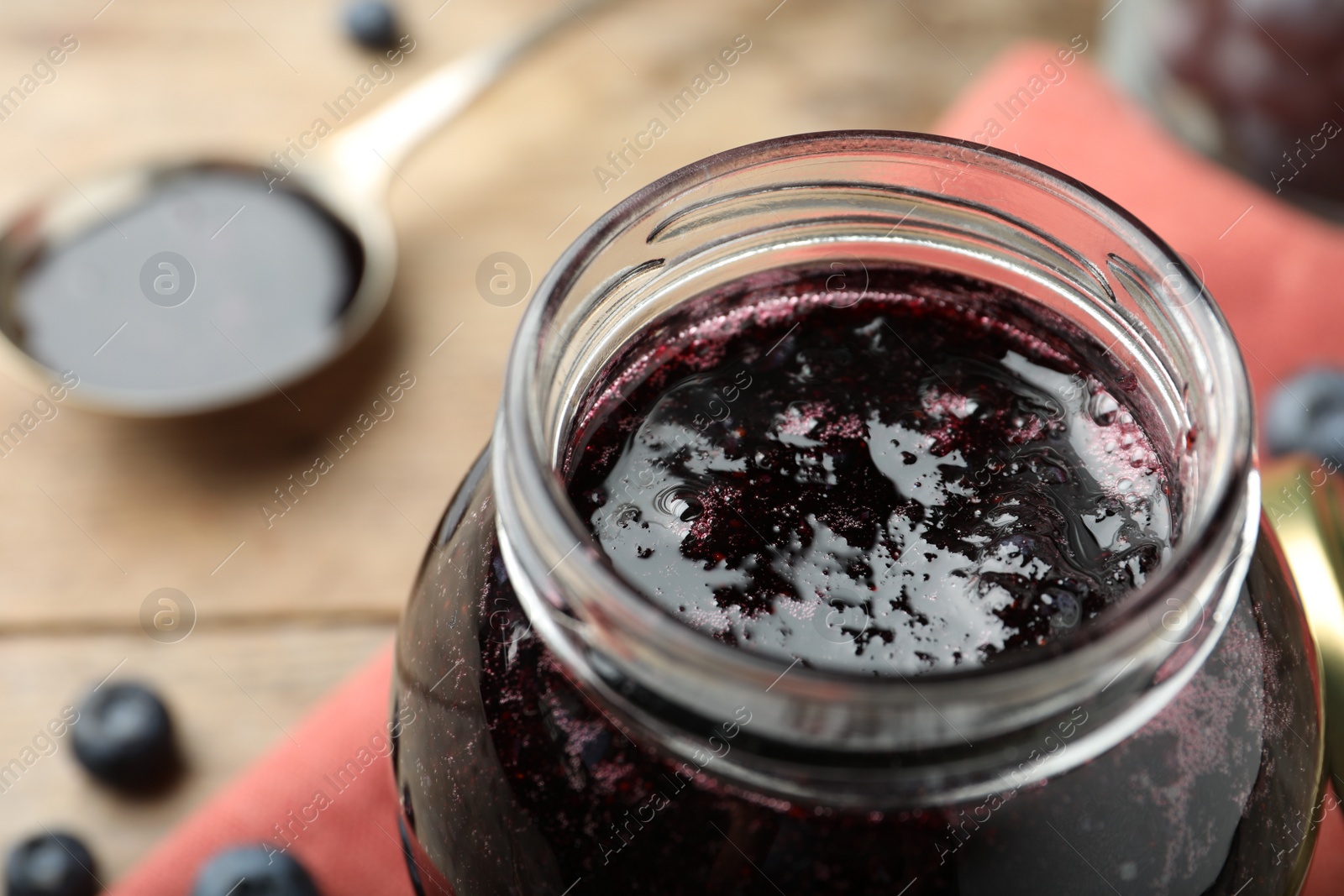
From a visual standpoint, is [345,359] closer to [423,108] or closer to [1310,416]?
[423,108]

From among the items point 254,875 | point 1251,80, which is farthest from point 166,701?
point 1251,80

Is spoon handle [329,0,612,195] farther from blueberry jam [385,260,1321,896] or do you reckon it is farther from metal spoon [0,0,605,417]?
blueberry jam [385,260,1321,896]

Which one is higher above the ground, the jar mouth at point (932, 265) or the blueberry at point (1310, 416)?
the jar mouth at point (932, 265)

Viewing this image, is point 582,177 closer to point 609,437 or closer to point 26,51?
point 26,51

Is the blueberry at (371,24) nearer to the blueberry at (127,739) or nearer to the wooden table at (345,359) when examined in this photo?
the wooden table at (345,359)

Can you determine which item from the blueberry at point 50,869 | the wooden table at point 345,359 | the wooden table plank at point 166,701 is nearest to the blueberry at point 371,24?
the wooden table at point 345,359
